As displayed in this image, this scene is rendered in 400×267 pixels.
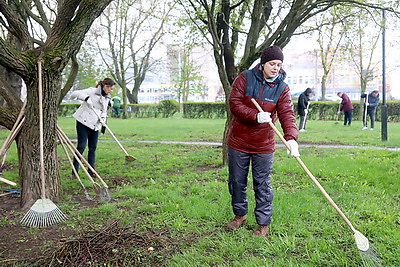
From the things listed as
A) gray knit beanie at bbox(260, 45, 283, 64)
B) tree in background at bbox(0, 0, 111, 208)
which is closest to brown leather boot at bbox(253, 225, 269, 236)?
gray knit beanie at bbox(260, 45, 283, 64)

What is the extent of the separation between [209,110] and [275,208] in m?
19.2

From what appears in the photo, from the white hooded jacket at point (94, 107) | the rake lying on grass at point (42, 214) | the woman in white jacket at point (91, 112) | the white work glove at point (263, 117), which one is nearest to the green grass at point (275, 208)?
the rake lying on grass at point (42, 214)

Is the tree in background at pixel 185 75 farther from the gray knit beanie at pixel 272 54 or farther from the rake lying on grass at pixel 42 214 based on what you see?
the gray knit beanie at pixel 272 54

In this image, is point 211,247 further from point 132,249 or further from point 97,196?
point 97,196

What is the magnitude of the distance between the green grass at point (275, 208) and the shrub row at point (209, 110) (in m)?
13.4

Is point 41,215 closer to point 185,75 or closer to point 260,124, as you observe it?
point 260,124

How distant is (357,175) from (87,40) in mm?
22735

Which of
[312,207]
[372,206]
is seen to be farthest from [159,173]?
[372,206]

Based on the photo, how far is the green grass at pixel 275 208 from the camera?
2957mm

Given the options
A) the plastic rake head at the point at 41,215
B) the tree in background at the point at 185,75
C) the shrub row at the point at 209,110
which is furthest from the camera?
the tree in background at the point at 185,75

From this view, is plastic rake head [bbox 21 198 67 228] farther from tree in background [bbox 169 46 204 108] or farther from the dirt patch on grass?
tree in background [bbox 169 46 204 108]

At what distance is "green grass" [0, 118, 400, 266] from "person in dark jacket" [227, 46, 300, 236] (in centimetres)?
38

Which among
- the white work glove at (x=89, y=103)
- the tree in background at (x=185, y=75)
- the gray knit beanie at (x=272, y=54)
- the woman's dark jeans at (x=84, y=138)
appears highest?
the tree in background at (x=185, y=75)

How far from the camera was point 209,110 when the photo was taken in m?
23.0
